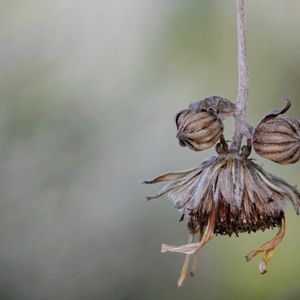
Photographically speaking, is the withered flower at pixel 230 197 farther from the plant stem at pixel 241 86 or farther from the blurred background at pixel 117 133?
the blurred background at pixel 117 133

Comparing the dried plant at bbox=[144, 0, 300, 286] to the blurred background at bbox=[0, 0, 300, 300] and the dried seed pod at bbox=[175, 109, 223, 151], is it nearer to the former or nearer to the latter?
the dried seed pod at bbox=[175, 109, 223, 151]

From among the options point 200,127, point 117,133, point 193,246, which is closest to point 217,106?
point 200,127

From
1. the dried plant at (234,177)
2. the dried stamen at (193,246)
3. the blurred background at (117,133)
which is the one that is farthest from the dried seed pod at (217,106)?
the blurred background at (117,133)

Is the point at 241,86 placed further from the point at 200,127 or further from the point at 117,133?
the point at 117,133

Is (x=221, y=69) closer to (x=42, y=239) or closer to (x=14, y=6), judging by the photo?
(x=14, y=6)

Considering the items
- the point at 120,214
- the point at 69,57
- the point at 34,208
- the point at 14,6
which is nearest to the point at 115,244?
the point at 120,214

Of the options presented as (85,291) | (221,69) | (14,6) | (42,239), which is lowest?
(85,291)

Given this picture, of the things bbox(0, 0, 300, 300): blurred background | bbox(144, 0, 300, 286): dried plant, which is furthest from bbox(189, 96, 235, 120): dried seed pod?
bbox(0, 0, 300, 300): blurred background
